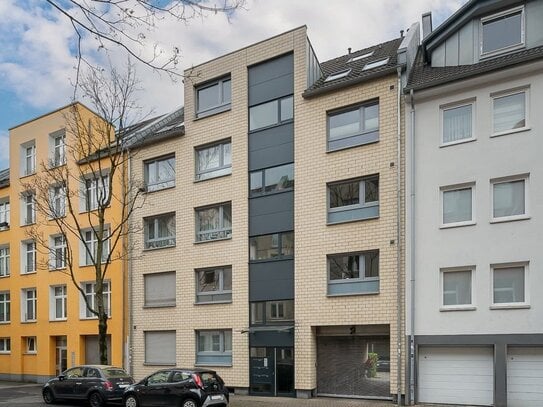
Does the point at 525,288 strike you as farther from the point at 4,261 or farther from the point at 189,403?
the point at 4,261

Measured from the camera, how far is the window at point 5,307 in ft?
107

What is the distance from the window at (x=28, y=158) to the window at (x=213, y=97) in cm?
1229

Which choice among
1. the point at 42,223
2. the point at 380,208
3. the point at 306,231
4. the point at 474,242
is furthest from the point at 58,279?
the point at 474,242

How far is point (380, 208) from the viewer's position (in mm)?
18969

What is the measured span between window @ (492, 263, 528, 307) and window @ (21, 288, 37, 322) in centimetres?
2384

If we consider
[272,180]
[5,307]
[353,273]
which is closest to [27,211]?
[5,307]

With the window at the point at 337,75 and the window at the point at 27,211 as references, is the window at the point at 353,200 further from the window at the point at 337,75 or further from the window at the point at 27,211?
the window at the point at 27,211

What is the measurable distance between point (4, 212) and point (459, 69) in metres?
27.0

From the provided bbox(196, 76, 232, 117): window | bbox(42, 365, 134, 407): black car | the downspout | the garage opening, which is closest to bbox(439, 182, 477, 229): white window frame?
the downspout

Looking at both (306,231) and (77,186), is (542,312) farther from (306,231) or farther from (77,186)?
(77,186)

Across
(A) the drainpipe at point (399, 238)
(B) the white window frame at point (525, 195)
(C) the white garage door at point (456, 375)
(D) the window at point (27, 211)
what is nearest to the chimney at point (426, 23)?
(A) the drainpipe at point (399, 238)

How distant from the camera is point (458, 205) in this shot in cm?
1783

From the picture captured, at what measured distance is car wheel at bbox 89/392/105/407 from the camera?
18.8 m

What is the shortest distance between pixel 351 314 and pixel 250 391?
16.8 feet
